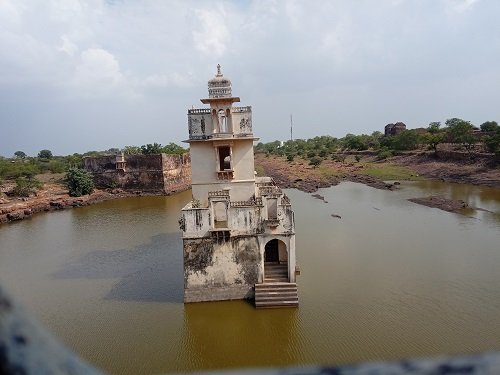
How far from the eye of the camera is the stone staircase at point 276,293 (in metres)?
9.63

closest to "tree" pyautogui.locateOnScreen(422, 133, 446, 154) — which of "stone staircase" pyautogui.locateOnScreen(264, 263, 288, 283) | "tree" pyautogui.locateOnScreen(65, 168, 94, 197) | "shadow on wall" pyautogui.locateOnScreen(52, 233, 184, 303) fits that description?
"shadow on wall" pyautogui.locateOnScreen(52, 233, 184, 303)

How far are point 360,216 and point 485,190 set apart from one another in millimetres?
12896

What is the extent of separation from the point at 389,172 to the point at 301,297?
3046 cm

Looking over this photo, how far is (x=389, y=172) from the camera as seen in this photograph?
3747 cm

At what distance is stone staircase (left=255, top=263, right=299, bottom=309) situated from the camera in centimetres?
963

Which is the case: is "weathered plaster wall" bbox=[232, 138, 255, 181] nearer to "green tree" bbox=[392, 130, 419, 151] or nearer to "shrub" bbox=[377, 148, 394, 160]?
"shrub" bbox=[377, 148, 394, 160]

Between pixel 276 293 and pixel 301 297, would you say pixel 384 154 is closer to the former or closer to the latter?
pixel 301 297

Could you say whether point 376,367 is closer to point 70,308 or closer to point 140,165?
point 70,308

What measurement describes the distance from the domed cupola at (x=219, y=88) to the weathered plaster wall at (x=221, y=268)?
4674mm

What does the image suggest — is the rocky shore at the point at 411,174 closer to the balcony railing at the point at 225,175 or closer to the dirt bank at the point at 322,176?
the dirt bank at the point at 322,176

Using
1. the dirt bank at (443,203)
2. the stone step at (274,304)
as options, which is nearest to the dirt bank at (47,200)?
the stone step at (274,304)

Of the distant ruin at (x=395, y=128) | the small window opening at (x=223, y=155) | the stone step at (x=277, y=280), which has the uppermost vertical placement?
the distant ruin at (x=395, y=128)

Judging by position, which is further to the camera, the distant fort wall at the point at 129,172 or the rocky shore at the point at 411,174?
the distant fort wall at the point at 129,172

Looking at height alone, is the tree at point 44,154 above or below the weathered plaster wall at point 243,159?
above
